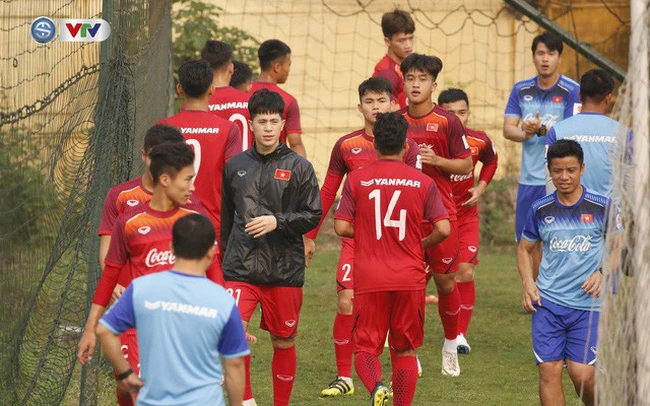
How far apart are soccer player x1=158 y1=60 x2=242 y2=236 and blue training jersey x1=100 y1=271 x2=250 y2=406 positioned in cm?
363

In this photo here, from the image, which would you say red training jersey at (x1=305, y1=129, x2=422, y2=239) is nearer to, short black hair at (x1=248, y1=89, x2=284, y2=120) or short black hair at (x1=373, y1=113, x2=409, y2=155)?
short black hair at (x1=248, y1=89, x2=284, y2=120)

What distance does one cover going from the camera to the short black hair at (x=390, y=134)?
7.85 metres

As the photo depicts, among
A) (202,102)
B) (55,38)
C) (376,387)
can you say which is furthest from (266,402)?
(55,38)

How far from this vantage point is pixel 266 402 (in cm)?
911

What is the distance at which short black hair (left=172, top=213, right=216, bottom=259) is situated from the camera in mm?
5480

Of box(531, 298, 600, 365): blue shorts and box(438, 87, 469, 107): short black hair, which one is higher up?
box(438, 87, 469, 107): short black hair

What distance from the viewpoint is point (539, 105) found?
11867 millimetres

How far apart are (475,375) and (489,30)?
8665mm

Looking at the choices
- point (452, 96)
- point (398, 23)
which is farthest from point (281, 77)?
point (452, 96)

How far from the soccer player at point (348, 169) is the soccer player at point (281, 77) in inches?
45.2

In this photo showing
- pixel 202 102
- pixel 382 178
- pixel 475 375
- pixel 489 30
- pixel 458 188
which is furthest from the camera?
pixel 489 30

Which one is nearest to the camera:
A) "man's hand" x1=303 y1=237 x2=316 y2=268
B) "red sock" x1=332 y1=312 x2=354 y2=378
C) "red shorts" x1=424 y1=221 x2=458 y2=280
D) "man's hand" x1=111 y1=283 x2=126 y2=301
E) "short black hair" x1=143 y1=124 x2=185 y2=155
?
"man's hand" x1=111 y1=283 x2=126 y2=301

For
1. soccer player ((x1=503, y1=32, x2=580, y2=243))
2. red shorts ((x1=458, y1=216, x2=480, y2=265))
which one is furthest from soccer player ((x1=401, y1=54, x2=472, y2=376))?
soccer player ((x1=503, y1=32, x2=580, y2=243))

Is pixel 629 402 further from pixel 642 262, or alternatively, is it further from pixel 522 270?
pixel 522 270
